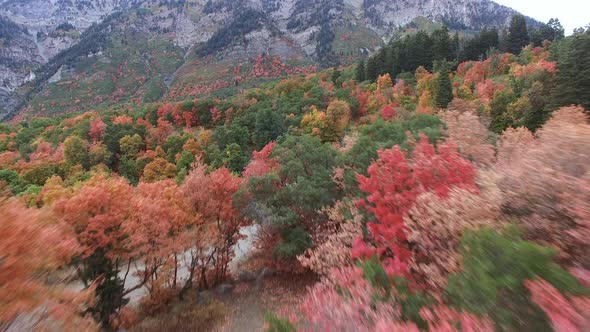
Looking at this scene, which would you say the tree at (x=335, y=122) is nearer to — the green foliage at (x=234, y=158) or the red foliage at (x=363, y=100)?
the red foliage at (x=363, y=100)

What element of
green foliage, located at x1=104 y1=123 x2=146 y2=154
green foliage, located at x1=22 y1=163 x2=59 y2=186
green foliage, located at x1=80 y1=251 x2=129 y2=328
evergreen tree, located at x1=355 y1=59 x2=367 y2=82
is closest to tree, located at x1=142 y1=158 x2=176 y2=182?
green foliage, located at x1=104 y1=123 x2=146 y2=154

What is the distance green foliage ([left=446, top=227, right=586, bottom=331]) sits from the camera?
224 inches

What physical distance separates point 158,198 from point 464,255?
707 inches

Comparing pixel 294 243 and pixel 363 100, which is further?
pixel 363 100

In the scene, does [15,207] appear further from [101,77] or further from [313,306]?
[101,77]

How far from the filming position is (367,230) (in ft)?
49.6

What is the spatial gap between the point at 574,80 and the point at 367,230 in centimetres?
3140

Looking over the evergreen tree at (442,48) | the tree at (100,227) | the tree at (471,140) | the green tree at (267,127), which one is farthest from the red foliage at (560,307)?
the evergreen tree at (442,48)

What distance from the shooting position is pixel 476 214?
8727 millimetres

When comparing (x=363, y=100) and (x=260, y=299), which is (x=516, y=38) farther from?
(x=260, y=299)

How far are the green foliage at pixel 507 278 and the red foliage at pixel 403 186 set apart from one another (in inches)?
122

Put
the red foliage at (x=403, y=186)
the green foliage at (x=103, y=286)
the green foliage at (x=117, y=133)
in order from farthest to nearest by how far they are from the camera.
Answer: the green foliage at (x=117, y=133), the green foliage at (x=103, y=286), the red foliage at (x=403, y=186)

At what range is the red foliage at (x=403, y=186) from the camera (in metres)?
10.9

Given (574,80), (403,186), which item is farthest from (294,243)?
(574,80)
